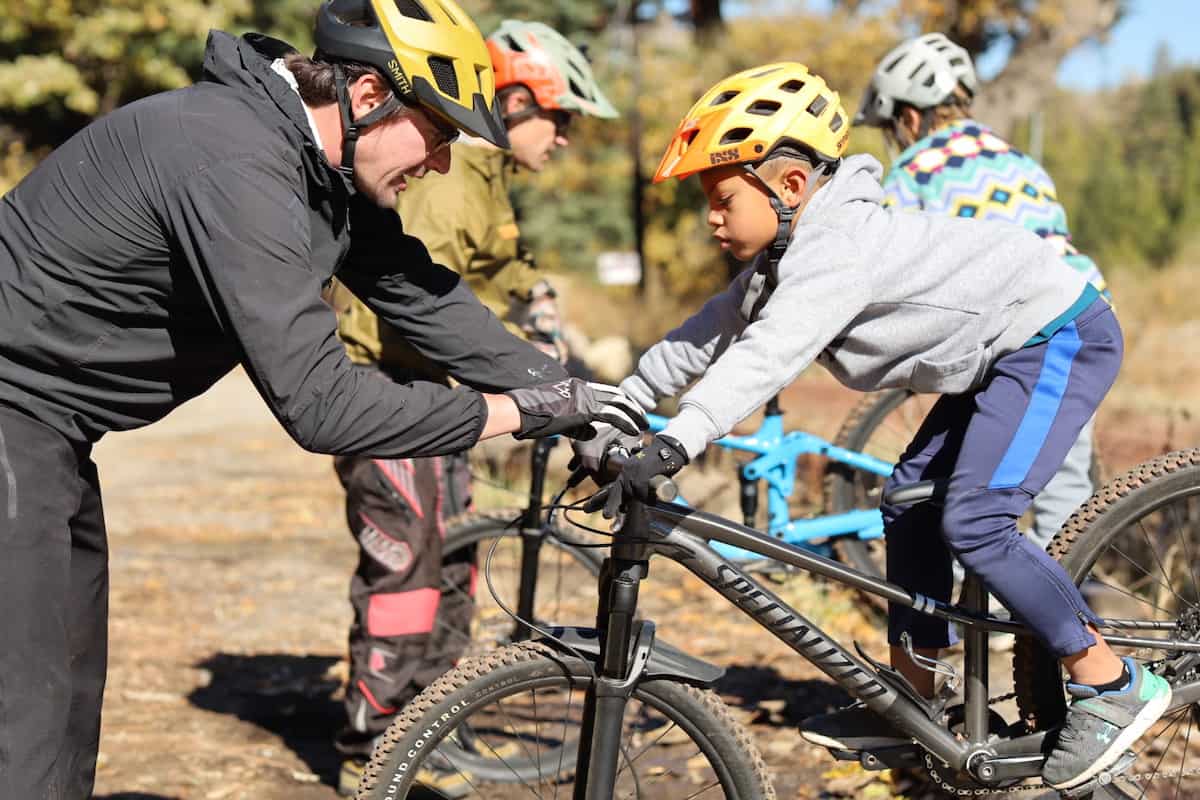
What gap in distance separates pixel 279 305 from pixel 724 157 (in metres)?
1.18

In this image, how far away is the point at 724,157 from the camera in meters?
3.15

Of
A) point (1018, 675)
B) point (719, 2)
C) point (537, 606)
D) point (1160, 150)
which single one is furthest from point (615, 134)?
point (1160, 150)

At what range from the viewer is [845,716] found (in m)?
3.40

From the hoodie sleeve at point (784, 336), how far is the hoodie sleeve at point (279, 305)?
64cm

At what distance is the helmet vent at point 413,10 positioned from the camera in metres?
2.77

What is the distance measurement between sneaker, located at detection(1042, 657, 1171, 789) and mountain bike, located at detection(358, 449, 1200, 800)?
0.22 ft

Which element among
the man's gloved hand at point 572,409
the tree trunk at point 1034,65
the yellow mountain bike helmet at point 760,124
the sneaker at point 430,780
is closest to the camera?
the man's gloved hand at point 572,409

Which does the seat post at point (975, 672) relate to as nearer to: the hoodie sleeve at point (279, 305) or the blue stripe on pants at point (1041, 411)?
the blue stripe on pants at point (1041, 411)

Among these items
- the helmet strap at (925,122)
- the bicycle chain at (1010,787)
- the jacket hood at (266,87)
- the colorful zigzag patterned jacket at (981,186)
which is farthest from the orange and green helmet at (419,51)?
the helmet strap at (925,122)

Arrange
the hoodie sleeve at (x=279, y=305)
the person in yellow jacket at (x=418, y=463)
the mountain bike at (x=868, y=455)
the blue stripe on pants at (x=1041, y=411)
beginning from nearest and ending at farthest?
1. the hoodie sleeve at (x=279, y=305)
2. the blue stripe on pants at (x=1041, y=411)
3. the person in yellow jacket at (x=418, y=463)
4. the mountain bike at (x=868, y=455)

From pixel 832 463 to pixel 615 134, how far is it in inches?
697

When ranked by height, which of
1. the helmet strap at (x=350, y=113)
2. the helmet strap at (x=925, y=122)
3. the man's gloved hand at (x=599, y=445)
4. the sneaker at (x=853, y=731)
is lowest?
the sneaker at (x=853, y=731)

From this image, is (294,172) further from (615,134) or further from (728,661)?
(615,134)

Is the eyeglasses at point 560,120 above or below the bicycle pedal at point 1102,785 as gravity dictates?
above
